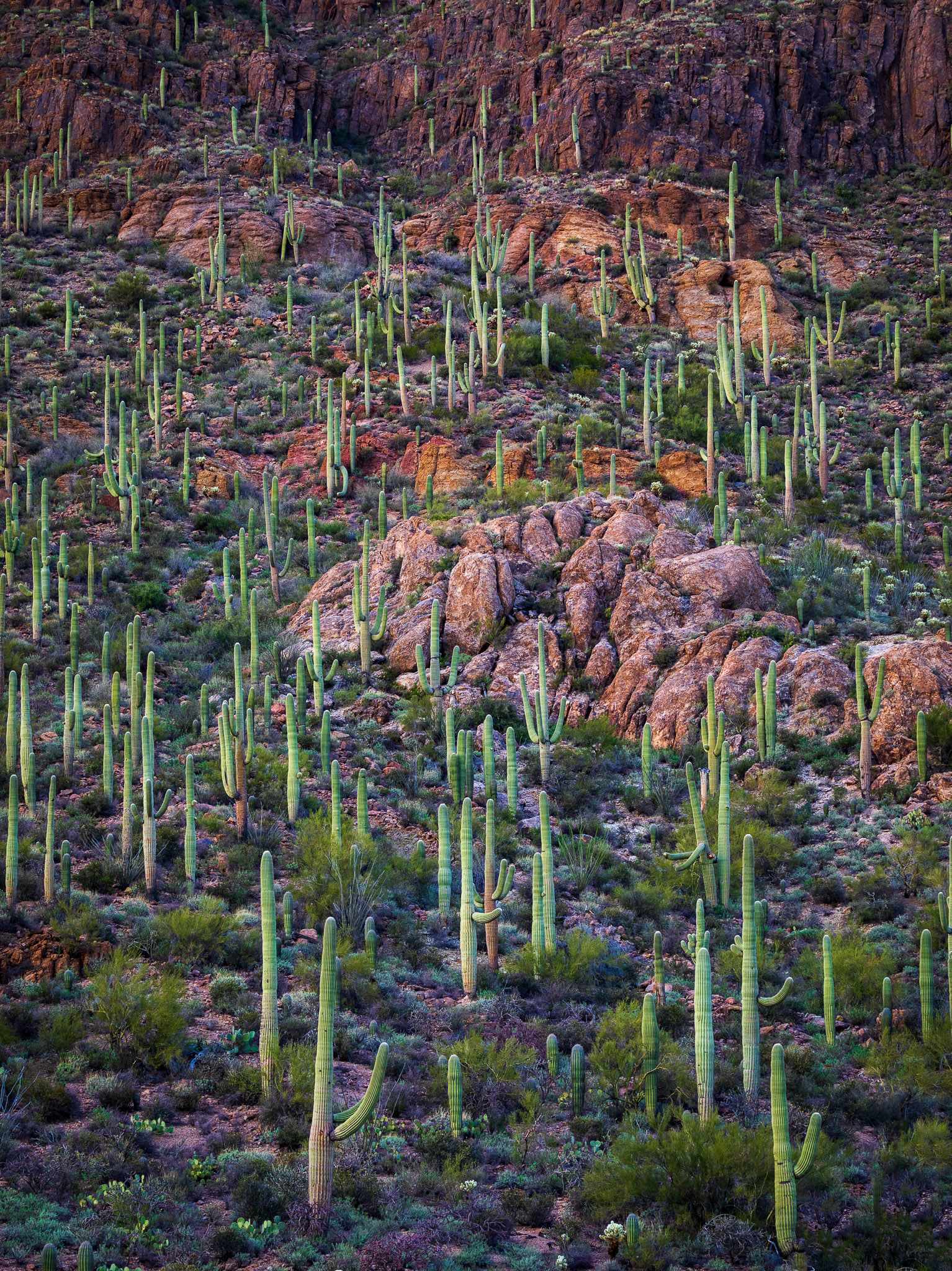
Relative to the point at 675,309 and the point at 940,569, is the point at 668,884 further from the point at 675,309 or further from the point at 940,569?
the point at 675,309

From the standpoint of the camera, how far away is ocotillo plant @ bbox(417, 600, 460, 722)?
16484 millimetres

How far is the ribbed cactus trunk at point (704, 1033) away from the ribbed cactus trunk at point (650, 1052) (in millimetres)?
436

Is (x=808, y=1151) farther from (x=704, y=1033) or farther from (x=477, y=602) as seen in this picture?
(x=477, y=602)

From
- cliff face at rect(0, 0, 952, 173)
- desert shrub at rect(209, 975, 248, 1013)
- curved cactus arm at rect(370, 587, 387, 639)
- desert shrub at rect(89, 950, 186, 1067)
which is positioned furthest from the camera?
cliff face at rect(0, 0, 952, 173)

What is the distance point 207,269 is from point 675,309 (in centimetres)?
1351

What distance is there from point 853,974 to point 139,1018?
6550mm

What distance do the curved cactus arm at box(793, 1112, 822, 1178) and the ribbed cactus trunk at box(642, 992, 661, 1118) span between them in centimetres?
166

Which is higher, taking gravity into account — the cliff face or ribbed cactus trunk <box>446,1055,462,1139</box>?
the cliff face

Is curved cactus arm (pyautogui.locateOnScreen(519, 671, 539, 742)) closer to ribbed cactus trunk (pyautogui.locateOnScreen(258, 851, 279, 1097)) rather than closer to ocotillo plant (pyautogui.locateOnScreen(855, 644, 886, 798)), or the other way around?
ocotillo plant (pyautogui.locateOnScreen(855, 644, 886, 798))

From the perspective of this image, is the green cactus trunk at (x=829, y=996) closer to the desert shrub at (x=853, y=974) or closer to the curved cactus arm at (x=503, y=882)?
the desert shrub at (x=853, y=974)

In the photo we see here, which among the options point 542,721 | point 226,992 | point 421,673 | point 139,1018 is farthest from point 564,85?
point 139,1018

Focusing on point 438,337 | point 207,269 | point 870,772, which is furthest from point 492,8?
point 870,772

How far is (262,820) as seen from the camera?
45.5 feet

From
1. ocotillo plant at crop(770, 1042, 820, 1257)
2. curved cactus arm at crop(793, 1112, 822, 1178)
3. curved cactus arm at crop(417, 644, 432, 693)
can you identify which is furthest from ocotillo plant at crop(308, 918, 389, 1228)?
curved cactus arm at crop(417, 644, 432, 693)
